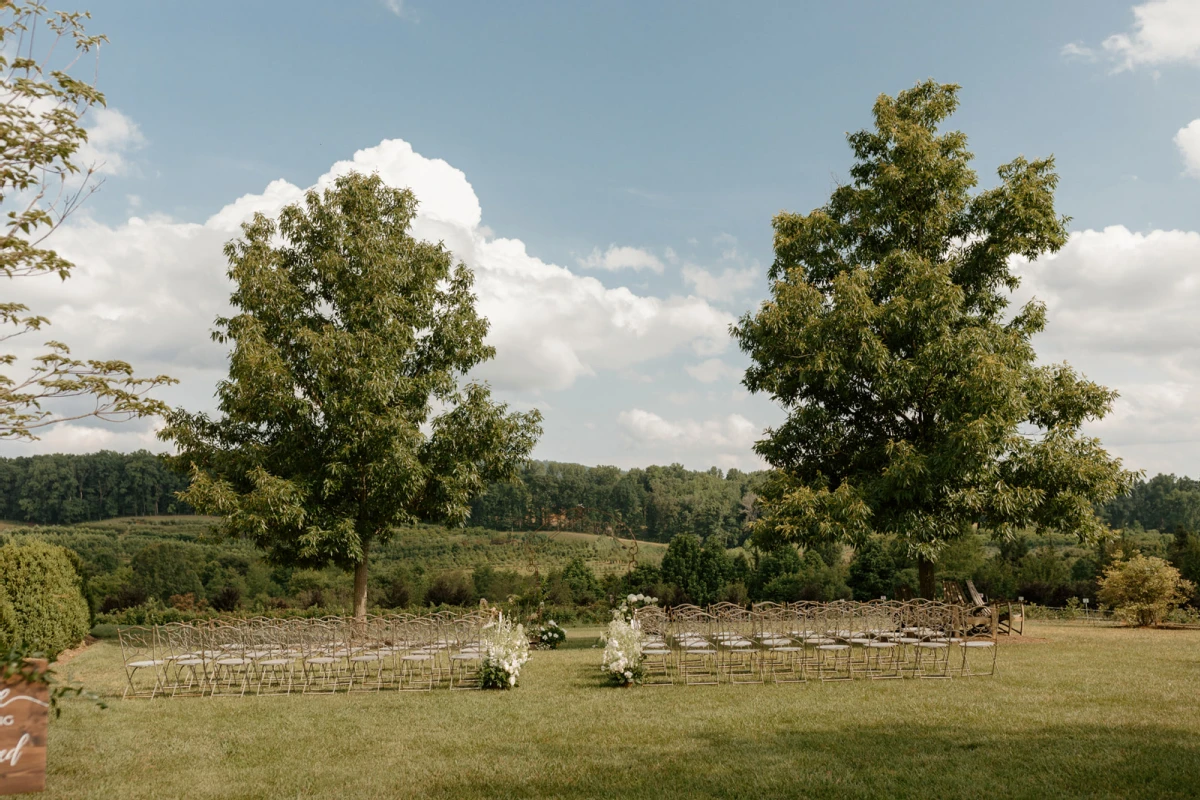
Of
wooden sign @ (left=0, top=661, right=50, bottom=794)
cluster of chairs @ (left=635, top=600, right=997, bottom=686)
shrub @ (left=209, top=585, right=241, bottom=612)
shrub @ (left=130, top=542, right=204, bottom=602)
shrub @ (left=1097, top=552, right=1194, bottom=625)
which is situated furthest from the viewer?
shrub @ (left=130, top=542, right=204, bottom=602)

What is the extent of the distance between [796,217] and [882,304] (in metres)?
3.61

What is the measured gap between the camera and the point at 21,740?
6328 millimetres

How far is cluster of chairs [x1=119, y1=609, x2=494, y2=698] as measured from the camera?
1231 cm

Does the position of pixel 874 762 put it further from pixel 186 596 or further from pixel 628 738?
pixel 186 596

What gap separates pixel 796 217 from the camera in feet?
65.6

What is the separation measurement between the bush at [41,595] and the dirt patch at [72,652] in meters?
0.24

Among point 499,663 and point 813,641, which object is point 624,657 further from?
point 813,641

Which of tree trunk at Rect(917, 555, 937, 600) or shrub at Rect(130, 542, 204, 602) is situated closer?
tree trunk at Rect(917, 555, 937, 600)

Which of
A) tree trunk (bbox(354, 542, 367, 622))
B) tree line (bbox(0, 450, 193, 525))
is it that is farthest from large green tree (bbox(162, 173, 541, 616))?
tree line (bbox(0, 450, 193, 525))

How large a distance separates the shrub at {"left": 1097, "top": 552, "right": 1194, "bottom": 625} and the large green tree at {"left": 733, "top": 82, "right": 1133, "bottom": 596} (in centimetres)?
696

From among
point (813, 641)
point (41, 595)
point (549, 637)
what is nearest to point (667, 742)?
point (813, 641)

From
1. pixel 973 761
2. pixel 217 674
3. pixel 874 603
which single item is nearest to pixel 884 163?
pixel 874 603

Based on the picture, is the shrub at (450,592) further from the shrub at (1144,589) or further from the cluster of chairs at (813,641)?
the shrub at (1144,589)

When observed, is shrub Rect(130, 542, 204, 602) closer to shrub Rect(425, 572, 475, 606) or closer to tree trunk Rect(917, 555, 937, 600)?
shrub Rect(425, 572, 475, 606)
